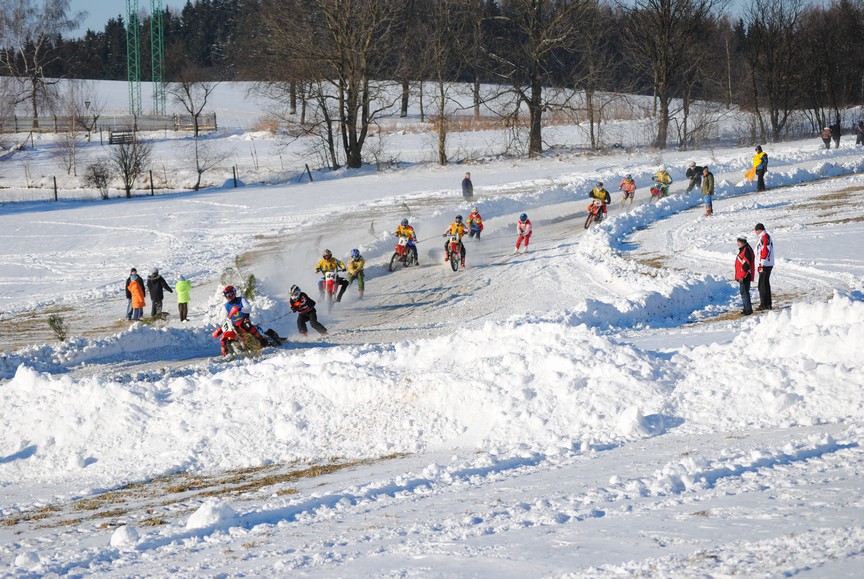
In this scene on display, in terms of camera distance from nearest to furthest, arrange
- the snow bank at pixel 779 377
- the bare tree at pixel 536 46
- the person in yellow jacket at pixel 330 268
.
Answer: the snow bank at pixel 779 377 < the person in yellow jacket at pixel 330 268 < the bare tree at pixel 536 46

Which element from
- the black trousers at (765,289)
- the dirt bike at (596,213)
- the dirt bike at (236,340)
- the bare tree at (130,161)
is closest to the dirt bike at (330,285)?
the dirt bike at (236,340)

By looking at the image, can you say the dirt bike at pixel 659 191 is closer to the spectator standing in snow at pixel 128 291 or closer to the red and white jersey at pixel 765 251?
the red and white jersey at pixel 765 251

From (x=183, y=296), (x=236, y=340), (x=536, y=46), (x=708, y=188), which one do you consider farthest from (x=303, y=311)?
(x=536, y=46)

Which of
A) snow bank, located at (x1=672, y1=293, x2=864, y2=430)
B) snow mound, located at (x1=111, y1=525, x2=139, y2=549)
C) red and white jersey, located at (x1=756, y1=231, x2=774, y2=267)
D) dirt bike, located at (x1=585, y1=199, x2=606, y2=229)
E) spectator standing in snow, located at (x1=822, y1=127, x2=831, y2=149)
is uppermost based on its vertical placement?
spectator standing in snow, located at (x1=822, y1=127, x2=831, y2=149)

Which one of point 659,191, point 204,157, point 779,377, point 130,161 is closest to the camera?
point 779,377

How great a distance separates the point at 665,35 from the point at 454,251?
133ft

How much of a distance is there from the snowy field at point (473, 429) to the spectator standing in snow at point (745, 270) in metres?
0.45

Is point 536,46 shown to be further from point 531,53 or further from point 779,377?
point 779,377

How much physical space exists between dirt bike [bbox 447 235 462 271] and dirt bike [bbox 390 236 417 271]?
1442 mm

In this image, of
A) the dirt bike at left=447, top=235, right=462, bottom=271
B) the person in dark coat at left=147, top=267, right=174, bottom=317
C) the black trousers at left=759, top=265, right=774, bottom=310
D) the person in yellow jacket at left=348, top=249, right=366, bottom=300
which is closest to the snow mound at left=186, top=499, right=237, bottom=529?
the black trousers at left=759, top=265, right=774, bottom=310

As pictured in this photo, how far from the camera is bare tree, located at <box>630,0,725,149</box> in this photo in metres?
59.5

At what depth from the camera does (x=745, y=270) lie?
57.1 ft

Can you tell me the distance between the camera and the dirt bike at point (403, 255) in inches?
1034

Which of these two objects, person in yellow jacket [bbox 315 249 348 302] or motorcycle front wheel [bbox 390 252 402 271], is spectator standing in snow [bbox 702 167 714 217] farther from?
person in yellow jacket [bbox 315 249 348 302]
